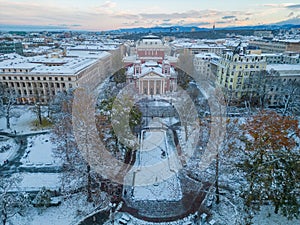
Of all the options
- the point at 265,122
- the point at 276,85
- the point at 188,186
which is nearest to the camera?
the point at 265,122

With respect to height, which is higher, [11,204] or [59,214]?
[11,204]

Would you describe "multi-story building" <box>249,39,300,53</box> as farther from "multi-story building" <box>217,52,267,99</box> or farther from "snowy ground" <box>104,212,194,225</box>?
"snowy ground" <box>104,212,194,225</box>

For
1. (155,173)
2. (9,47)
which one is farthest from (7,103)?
(9,47)

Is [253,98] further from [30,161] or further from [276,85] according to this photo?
[30,161]

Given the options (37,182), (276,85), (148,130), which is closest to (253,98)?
(276,85)

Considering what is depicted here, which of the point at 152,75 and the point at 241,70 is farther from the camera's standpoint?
the point at 152,75

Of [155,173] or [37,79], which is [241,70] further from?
[37,79]

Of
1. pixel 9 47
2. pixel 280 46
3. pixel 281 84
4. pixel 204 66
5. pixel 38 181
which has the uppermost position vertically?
pixel 280 46
